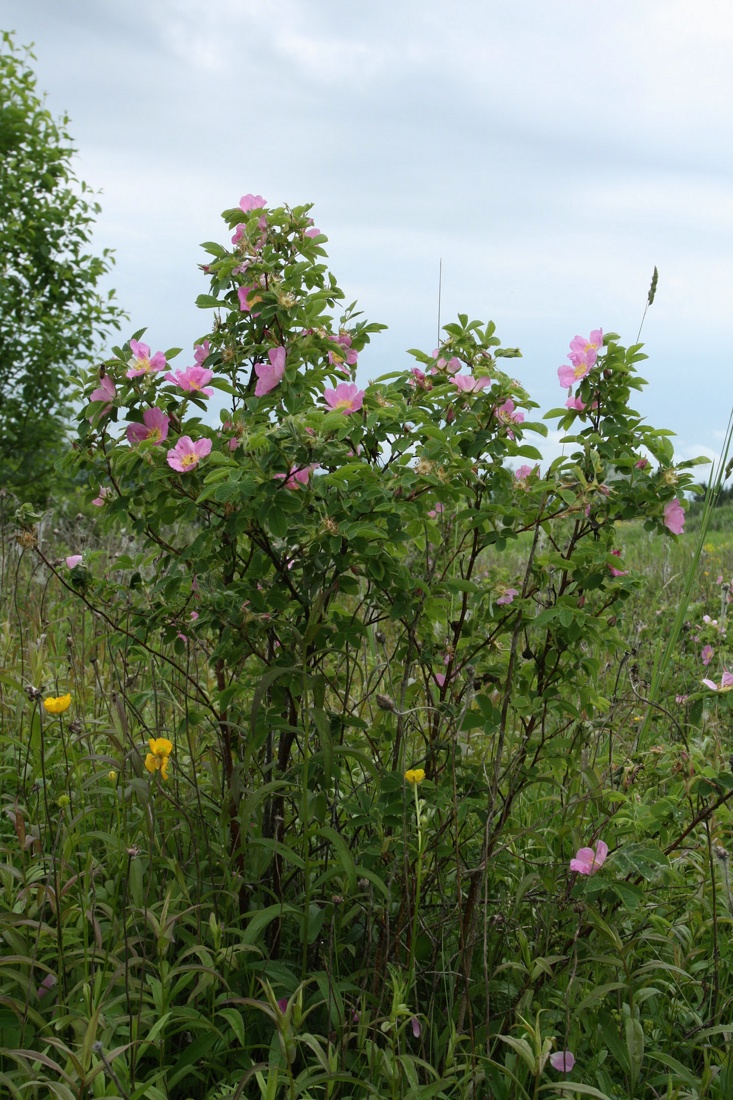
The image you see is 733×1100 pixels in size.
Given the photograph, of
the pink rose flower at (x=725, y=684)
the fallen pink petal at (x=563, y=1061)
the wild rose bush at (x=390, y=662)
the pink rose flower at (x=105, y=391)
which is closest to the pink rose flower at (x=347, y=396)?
the wild rose bush at (x=390, y=662)

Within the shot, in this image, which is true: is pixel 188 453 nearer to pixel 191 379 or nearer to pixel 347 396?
pixel 191 379

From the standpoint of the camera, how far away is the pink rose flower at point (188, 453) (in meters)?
1.85

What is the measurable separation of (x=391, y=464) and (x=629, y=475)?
0.54m

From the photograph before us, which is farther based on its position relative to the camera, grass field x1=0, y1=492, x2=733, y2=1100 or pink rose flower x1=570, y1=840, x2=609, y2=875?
pink rose flower x1=570, y1=840, x2=609, y2=875

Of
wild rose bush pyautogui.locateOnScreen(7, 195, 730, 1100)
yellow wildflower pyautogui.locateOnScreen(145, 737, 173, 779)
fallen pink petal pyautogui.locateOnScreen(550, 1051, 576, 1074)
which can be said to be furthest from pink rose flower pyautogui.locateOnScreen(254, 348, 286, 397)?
fallen pink petal pyautogui.locateOnScreen(550, 1051, 576, 1074)

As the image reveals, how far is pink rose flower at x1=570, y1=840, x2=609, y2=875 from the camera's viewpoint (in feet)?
6.05

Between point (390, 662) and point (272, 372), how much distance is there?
0.73 metres

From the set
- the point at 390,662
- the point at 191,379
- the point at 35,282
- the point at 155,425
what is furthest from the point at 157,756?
the point at 35,282

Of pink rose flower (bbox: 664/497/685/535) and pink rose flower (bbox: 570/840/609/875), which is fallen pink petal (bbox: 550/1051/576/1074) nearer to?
pink rose flower (bbox: 570/840/609/875)

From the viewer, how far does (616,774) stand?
2.27 m

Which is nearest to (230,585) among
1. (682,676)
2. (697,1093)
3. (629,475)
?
(629,475)

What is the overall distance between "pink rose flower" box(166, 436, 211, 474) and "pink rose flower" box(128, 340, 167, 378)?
0.22 meters

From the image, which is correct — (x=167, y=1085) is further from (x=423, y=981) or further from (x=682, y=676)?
(x=682, y=676)

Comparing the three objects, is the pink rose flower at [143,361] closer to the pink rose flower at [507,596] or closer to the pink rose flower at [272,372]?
the pink rose flower at [272,372]
